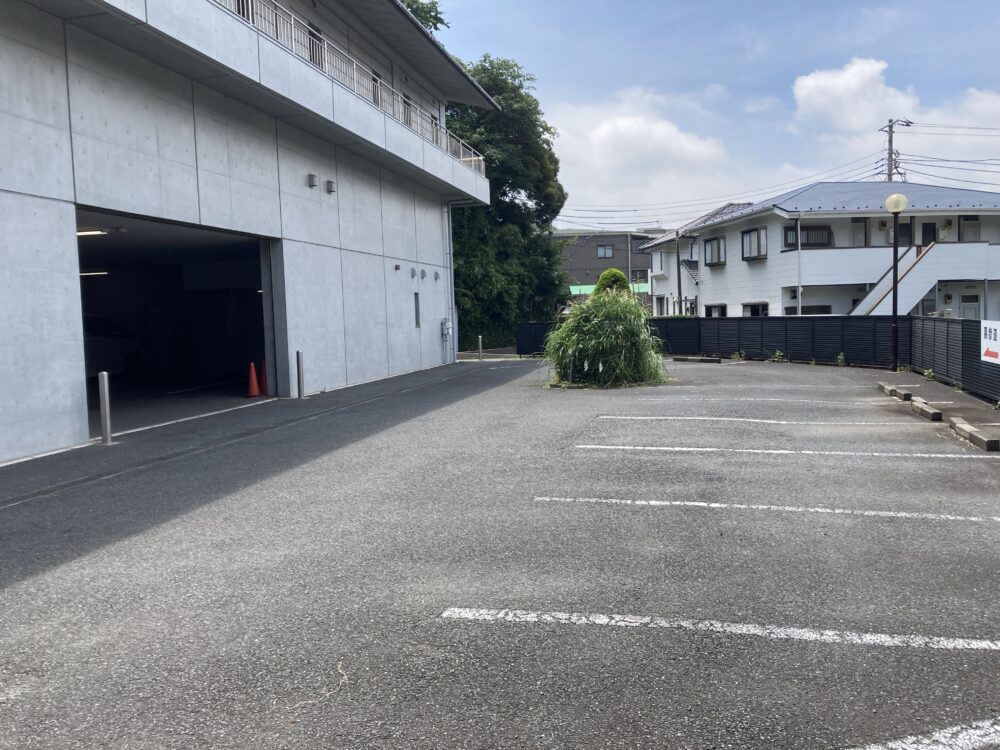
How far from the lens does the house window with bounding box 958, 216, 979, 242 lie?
32625 mm

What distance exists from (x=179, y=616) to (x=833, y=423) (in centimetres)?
905

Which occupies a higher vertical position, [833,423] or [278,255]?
[278,255]

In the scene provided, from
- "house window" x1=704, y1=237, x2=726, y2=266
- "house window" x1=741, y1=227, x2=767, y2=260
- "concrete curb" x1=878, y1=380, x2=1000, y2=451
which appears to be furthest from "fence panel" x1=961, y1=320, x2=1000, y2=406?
"house window" x1=704, y1=237, x2=726, y2=266

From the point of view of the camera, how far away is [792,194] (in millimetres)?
34219

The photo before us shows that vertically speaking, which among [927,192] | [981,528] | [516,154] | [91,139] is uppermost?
[516,154]

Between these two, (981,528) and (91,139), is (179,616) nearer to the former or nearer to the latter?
(981,528)

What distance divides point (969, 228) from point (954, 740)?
35.3 meters

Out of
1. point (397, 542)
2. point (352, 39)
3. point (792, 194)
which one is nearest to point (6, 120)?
point (397, 542)

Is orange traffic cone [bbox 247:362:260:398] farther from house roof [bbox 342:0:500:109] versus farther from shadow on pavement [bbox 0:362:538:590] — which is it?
house roof [bbox 342:0:500:109]

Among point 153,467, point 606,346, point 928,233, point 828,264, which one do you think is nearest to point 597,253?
point 928,233

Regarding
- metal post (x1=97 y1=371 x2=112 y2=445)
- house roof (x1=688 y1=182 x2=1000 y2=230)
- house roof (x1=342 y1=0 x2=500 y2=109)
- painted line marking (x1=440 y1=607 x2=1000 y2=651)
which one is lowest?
painted line marking (x1=440 y1=607 x2=1000 y2=651)

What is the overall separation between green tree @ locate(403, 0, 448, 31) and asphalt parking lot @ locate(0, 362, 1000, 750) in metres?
27.5

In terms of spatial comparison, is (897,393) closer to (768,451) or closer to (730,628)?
(768,451)

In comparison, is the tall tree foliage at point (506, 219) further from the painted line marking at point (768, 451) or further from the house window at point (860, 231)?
the painted line marking at point (768, 451)
